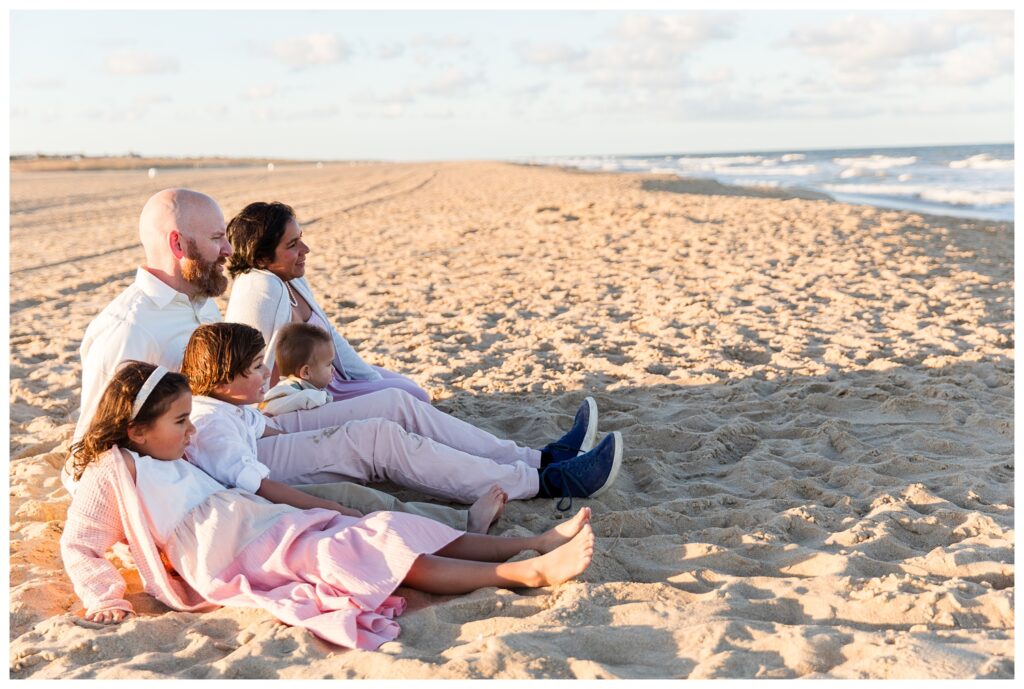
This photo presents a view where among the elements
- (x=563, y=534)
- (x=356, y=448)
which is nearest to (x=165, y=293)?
(x=356, y=448)

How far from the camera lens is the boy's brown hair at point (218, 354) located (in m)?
3.26

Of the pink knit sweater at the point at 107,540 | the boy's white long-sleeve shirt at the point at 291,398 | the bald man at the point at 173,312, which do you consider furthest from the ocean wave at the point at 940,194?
the pink knit sweater at the point at 107,540

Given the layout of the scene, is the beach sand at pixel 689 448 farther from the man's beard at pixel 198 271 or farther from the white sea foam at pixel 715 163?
the white sea foam at pixel 715 163

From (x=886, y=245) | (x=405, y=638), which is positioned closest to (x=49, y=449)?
(x=405, y=638)

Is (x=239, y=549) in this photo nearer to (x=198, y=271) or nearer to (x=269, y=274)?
(x=198, y=271)

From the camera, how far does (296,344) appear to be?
396cm

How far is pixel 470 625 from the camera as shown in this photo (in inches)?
108

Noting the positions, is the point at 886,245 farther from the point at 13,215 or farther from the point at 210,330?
the point at 13,215

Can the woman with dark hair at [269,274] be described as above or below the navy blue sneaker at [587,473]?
above

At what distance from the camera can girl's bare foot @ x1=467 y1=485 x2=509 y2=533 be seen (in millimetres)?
3363

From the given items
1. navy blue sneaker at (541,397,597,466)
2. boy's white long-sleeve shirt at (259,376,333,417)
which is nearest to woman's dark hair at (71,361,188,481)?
boy's white long-sleeve shirt at (259,376,333,417)

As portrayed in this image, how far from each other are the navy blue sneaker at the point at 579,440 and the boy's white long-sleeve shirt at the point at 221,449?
50.9 inches

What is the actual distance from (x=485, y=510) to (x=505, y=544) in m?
0.27

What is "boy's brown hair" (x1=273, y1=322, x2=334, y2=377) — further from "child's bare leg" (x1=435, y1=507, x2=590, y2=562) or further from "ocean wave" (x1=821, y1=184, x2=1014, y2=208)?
"ocean wave" (x1=821, y1=184, x2=1014, y2=208)
